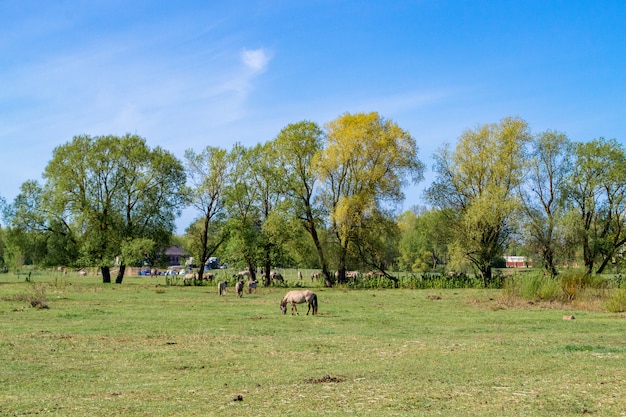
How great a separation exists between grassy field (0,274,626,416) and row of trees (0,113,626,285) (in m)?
29.6

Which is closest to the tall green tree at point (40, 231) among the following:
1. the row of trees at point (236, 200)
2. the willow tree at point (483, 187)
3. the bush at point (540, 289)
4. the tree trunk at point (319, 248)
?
the row of trees at point (236, 200)

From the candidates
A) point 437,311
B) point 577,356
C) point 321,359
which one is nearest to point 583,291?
point 437,311

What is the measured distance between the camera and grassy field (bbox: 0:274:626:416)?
936 cm

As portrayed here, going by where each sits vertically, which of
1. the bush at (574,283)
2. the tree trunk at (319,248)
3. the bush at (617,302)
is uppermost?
the tree trunk at (319,248)

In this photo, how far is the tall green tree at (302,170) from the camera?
183 feet

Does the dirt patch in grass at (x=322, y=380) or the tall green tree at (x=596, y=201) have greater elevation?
the tall green tree at (x=596, y=201)

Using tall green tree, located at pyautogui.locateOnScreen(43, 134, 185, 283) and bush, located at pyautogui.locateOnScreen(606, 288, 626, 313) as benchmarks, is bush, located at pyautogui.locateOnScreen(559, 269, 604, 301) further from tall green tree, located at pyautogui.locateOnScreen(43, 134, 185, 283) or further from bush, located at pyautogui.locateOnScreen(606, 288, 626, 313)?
tall green tree, located at pyautogui.locateOnScreen(43, 134, 185, 283)

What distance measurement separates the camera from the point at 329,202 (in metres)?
55.7

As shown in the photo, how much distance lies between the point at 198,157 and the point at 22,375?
5082 cm

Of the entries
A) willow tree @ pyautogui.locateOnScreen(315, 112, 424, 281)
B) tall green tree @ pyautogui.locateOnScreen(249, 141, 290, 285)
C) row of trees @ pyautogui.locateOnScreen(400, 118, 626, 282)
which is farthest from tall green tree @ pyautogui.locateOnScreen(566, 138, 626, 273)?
tall green tree @ pyautogui.locateOnScreen(249, 141, 290, 285)

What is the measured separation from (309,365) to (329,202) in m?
42.5

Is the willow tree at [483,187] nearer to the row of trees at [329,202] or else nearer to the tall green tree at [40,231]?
the row of trees at [329,202]

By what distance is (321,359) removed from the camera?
14.2 metres

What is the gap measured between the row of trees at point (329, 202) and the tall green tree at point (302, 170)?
101 mm
